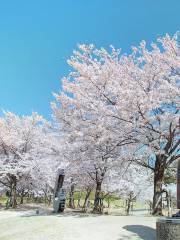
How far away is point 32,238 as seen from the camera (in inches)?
548

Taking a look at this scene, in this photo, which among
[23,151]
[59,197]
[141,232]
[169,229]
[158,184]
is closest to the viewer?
[169,229]

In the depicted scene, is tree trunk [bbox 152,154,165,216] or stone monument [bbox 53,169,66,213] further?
stone monument [bbox 53,169,66,213]

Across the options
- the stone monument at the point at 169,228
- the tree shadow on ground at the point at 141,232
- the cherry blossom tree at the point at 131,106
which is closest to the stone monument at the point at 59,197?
the cherry blossom tree at the point at 131,106

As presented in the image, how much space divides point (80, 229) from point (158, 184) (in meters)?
7.27

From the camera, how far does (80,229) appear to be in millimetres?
14844

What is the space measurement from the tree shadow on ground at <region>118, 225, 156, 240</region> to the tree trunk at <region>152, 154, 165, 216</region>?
19.4 ft

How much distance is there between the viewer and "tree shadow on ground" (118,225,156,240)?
13.0 metres

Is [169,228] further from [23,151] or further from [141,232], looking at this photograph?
[23,151]

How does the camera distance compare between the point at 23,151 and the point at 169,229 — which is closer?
the point at 169,229

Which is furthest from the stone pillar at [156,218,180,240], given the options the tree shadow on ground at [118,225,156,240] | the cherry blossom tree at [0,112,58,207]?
the cherry blossom tree at [0,112,58,207]

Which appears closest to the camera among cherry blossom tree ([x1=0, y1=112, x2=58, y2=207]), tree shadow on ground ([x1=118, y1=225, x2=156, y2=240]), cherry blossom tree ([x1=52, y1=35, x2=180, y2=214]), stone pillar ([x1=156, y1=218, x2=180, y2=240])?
stone pillar ([x1=156, y1=218, x2=180, y2=240])

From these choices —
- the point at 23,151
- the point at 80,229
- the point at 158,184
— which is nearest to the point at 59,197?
the point at 158,184

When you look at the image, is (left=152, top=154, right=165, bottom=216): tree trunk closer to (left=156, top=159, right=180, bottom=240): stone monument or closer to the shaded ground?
the shaded ground

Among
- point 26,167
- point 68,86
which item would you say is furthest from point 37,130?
point 68,86
